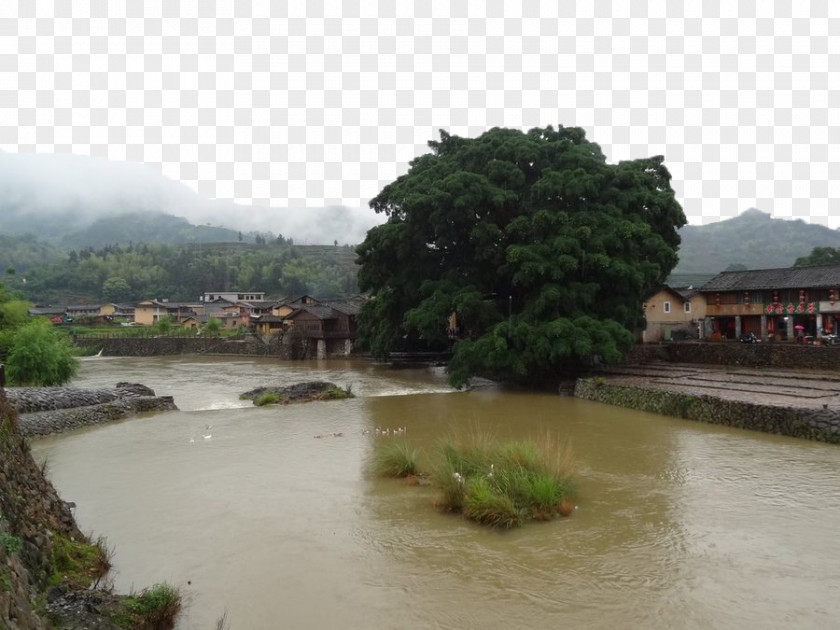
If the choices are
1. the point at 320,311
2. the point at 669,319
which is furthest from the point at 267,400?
the point at 320,311

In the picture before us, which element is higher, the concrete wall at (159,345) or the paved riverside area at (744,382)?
the paved riverside area at (744,382)

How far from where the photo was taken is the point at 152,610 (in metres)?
5.73

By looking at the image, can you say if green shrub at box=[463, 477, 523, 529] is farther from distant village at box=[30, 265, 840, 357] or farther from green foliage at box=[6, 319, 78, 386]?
distant village at box=[30, 265, 840, 357]

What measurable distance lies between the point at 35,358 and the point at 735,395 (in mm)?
25299

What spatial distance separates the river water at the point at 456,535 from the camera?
6293mm

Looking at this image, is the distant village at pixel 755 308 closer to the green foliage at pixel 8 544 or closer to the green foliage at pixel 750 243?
the green foliage at pixel 8 544

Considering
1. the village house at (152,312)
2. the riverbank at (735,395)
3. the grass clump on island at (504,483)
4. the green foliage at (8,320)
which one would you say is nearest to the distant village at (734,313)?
the riverbank at (735,395)

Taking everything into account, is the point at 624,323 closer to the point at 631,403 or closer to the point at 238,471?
the point at 631,403

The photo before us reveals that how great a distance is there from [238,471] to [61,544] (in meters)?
5.35

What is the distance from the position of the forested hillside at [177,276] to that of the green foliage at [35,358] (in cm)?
7351

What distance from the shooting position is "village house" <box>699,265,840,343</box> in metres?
30.6

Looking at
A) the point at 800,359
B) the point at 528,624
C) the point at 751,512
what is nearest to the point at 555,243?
the point at 800,359

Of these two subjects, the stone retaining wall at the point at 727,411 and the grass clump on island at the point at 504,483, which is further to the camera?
the stone retaining wall at the point at 727,411

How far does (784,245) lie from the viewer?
120 meters
